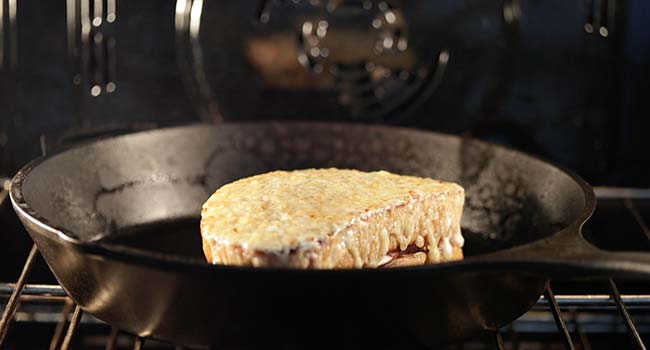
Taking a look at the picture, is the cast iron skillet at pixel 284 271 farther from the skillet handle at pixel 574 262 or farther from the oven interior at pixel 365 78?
the oven interior at pixel 365 78

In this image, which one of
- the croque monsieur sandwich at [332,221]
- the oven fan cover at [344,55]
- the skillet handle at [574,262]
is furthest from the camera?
the oven fan cover at [344,55]

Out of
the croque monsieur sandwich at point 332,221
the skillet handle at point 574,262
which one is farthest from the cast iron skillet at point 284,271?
the croque monsieur sandwich at point 332,221

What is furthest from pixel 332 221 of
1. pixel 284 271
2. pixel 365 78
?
pixel 365 78

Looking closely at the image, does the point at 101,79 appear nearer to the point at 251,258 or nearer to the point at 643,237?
the point at 251,258

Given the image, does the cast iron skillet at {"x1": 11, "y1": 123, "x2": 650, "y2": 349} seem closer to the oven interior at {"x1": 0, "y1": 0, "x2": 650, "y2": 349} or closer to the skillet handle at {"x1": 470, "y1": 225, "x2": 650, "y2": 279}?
the skillet handle at {"x1": 470, "y1": 225, "x2": 650, "y2": 279}

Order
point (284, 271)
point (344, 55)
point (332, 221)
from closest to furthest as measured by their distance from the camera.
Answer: point (284, 271), point (332, 221), point (344, 55)

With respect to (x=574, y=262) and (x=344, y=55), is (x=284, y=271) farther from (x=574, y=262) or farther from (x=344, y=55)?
(x=344, y=55)
